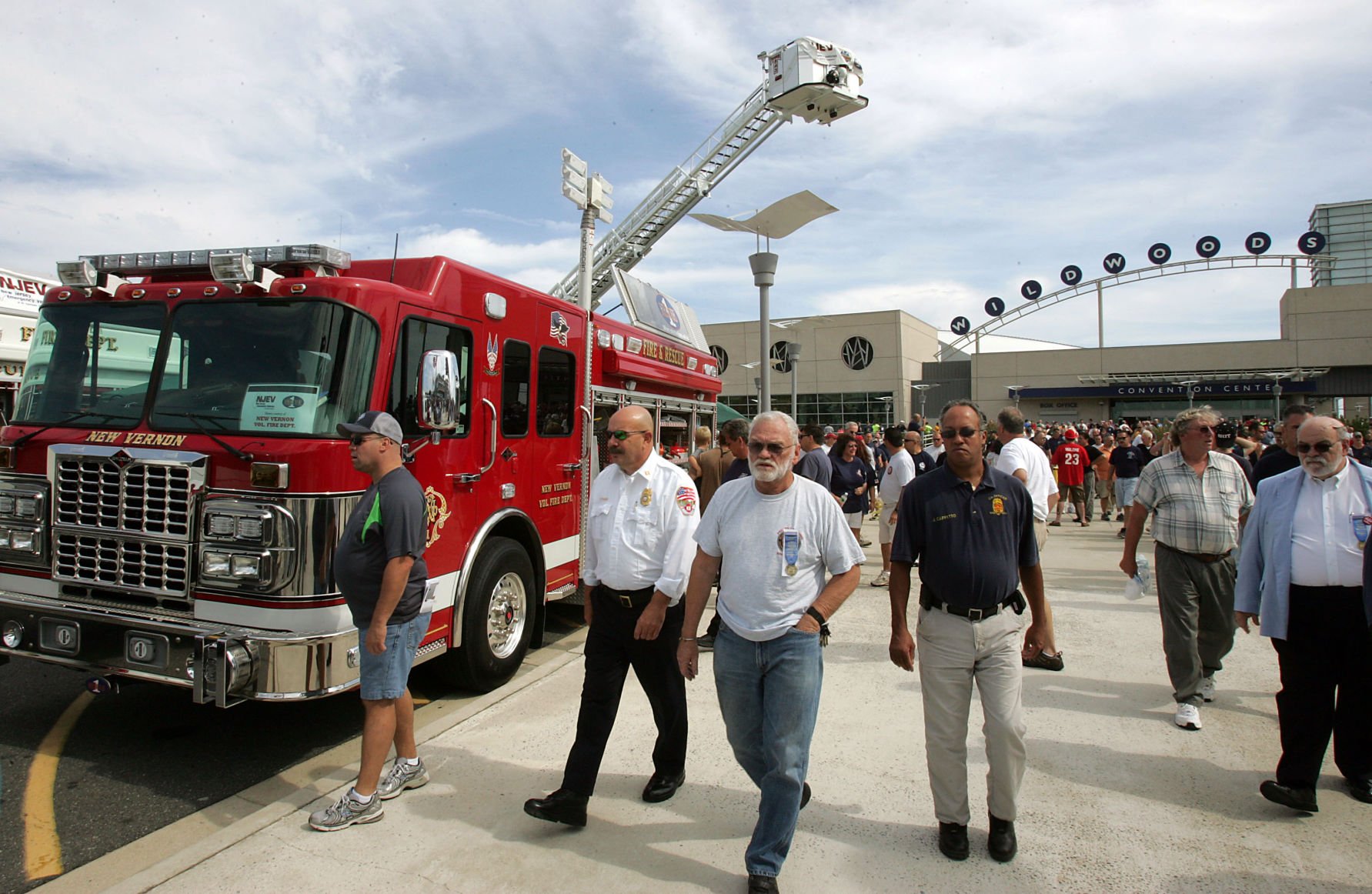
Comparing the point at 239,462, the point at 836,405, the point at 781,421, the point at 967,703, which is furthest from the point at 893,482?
the point at 836,405

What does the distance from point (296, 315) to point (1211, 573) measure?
534 cm

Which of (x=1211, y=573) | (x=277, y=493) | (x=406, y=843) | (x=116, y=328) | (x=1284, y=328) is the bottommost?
(x=406, y=843)

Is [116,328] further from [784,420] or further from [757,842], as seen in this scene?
[757,842]

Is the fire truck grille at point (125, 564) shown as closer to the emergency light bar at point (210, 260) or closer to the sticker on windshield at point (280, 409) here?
the sticker on windshield at point (280, 409)

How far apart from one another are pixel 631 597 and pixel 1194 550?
338 cm

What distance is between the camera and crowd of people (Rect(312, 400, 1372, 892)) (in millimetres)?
3006

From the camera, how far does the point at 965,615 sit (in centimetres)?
325

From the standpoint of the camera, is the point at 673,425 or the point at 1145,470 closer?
the point at 1145,470

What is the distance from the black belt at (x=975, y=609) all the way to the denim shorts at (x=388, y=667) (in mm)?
2226

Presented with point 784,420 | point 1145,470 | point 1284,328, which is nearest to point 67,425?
point 784,420

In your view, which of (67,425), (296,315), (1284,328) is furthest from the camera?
(1284,328)

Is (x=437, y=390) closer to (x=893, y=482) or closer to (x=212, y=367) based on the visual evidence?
(x=212, y=367)

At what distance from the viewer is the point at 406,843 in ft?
A: 11.0

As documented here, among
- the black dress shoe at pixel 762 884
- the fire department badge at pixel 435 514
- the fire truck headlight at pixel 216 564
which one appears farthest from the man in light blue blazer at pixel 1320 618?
the fire truck headlight at pixel 216 564
